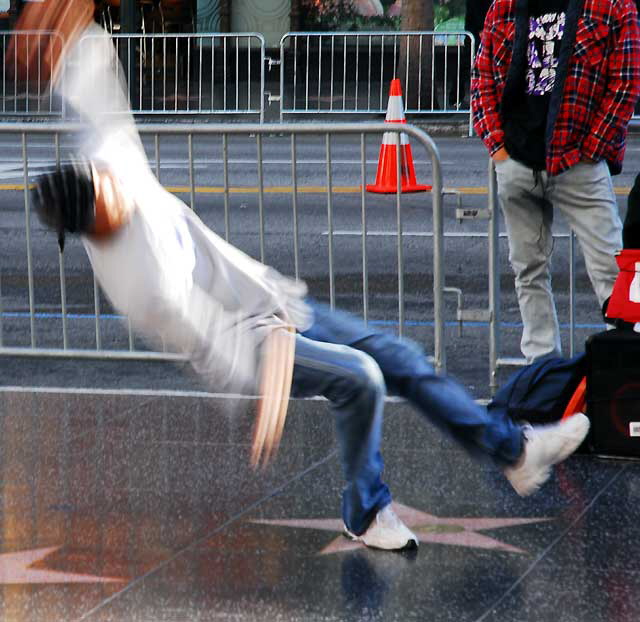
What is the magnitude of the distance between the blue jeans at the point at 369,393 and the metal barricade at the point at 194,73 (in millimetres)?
17226

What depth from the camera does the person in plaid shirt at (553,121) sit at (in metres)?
6.26

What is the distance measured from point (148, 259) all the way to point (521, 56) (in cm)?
285

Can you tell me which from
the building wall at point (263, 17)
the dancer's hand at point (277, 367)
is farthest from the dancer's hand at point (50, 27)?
the building wall at point (263, 17)

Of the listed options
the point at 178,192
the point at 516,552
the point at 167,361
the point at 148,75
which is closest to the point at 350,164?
the point at 178,192

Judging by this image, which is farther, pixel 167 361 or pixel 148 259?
pixel 167 361

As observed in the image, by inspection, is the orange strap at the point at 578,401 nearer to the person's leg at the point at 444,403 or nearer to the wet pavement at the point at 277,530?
the wet pavement at the point at 277,530

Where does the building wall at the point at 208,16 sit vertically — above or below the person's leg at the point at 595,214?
below

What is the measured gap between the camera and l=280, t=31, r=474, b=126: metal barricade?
21.7m

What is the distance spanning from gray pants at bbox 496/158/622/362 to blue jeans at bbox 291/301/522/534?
1.92 metres

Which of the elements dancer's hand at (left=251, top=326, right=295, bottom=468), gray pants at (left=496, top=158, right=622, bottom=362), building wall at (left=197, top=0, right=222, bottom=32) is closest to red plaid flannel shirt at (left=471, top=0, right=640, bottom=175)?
gray pants at (left=496, top=158, right=622, bottom=362)

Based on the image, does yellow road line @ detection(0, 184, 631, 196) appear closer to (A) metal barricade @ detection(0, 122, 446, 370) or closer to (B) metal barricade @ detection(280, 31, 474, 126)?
(A) metal barricade @ detection(0, 122, 446, 370)

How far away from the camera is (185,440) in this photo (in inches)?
243

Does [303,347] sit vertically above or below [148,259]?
below

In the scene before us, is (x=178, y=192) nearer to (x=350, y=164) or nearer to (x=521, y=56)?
(x=350, y=164)
